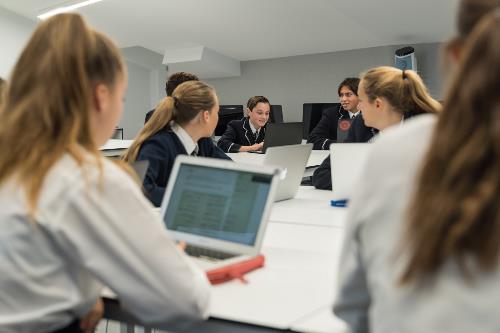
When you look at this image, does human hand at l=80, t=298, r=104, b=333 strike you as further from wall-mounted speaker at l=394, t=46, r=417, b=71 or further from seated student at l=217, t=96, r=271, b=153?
wall-mounted speaker at l=394, t=46, r=417, b=71

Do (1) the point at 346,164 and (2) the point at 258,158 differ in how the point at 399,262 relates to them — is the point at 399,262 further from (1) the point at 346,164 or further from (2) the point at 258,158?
(2) the point at 258,158

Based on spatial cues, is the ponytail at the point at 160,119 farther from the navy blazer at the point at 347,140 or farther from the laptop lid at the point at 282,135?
the laptop lid at the point at 282,135

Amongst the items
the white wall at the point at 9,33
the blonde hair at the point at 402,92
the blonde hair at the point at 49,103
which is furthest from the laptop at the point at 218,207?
the white wall at the point at 9,33

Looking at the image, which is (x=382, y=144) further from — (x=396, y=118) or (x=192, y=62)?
(x=192, y=62)

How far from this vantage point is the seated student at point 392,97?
9.21 ft

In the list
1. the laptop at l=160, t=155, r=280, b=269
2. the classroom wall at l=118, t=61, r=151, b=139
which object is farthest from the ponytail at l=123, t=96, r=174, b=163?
the classroom wall at l=118, t=61, r=151, b=139

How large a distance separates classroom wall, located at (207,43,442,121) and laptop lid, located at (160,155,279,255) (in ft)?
22.4

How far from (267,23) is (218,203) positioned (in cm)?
669

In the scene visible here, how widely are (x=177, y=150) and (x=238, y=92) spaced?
298 inches

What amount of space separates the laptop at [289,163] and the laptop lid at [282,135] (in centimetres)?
190

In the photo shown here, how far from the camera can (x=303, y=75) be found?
373 inches

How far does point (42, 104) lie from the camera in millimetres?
1188

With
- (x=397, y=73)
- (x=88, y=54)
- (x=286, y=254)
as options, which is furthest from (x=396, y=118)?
(x=88, y=54)

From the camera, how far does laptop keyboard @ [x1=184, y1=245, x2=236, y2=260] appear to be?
1.72m
